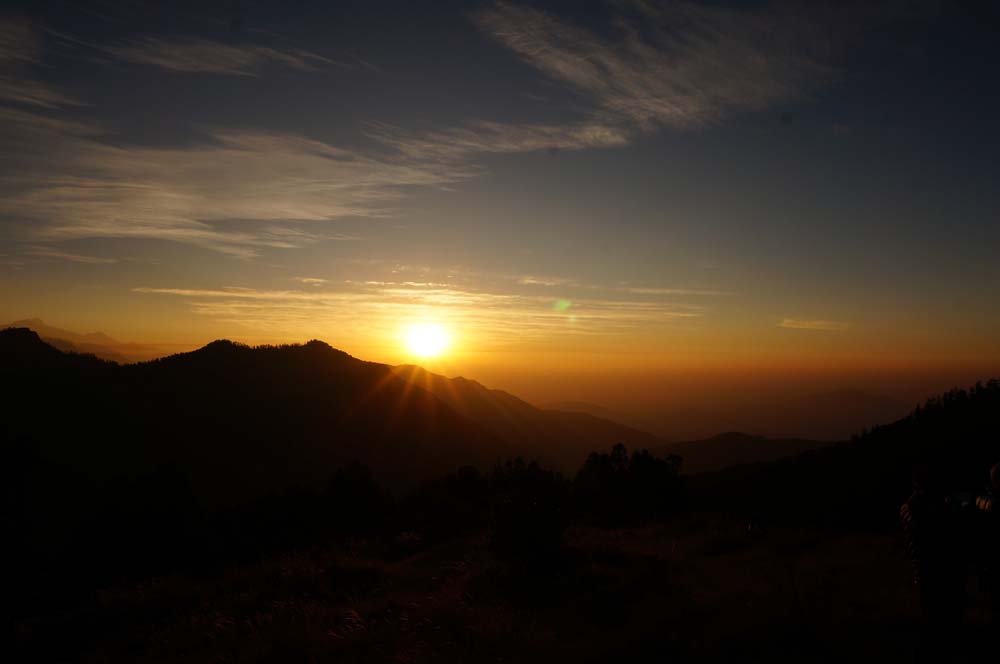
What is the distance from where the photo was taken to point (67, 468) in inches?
3410

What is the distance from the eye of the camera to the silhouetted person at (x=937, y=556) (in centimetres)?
649

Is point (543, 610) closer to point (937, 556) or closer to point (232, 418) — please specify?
point (937, 556)

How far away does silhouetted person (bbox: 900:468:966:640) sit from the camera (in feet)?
21.3

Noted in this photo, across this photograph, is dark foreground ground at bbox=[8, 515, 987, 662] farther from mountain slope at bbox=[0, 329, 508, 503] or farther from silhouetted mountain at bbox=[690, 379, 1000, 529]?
mountain slope at bbox=[0, 329, 508, 503]

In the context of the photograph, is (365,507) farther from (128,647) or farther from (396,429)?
(396,429)

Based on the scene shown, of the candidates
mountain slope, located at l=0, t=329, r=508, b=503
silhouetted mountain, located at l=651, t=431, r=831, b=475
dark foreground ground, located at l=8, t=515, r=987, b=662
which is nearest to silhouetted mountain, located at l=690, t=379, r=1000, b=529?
dark foreground ground, located at l=8, t=515, r=987, b=662

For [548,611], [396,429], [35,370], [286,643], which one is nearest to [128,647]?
[286,643]

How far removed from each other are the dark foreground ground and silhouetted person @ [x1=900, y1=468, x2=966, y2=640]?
0.49 m

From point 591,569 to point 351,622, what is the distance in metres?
5.24

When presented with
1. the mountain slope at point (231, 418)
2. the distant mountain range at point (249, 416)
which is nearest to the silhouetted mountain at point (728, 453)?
the distant mountain range at point (249, 416)

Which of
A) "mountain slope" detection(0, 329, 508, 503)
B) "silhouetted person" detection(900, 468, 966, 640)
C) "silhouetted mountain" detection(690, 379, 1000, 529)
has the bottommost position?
"mountain slope" detection(0, 329, 508, 503)

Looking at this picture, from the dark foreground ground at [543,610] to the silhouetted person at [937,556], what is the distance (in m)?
0.49

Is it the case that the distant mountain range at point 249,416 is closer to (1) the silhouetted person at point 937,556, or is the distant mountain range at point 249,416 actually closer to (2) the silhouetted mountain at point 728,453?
(2) the silhouetted mountain at point 728,453

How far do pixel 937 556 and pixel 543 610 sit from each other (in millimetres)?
5552
